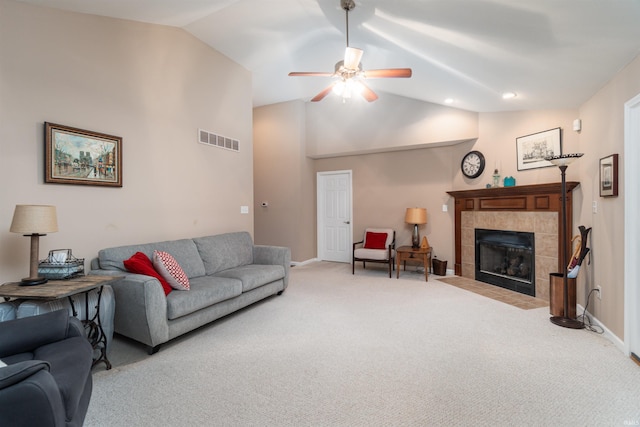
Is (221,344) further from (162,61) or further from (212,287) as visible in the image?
(162,61)

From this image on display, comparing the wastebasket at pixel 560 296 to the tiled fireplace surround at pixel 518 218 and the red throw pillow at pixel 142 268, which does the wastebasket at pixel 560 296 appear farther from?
the red throw pillow at pixel 142 268

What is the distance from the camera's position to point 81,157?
2.69 meters

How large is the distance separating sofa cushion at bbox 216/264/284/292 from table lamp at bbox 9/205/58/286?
62.6 inches

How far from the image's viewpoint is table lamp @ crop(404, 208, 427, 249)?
17.1ft

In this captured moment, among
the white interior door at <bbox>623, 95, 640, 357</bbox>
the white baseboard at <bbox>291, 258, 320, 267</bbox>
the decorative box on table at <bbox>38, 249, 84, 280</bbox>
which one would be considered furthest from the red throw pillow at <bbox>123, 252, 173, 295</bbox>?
the white interior door at <bbox>623, 95, 640, 357</bbox>

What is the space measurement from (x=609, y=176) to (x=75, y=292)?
172 inches

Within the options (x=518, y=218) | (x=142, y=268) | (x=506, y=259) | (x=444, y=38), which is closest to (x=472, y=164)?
(x=518, y=218)

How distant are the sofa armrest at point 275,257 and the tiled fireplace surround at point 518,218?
3020 millimetres

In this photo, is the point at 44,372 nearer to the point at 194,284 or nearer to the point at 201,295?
the point at 201,295

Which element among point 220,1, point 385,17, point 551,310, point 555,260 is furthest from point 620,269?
point 220,1

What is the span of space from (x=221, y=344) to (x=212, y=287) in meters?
0.54

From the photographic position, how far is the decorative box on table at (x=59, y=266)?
7.32 ft

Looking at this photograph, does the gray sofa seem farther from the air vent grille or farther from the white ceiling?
the white ceiling

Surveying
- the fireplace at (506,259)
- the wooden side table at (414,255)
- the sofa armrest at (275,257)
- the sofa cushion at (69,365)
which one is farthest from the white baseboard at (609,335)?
the sofa cushion at (69,365)
